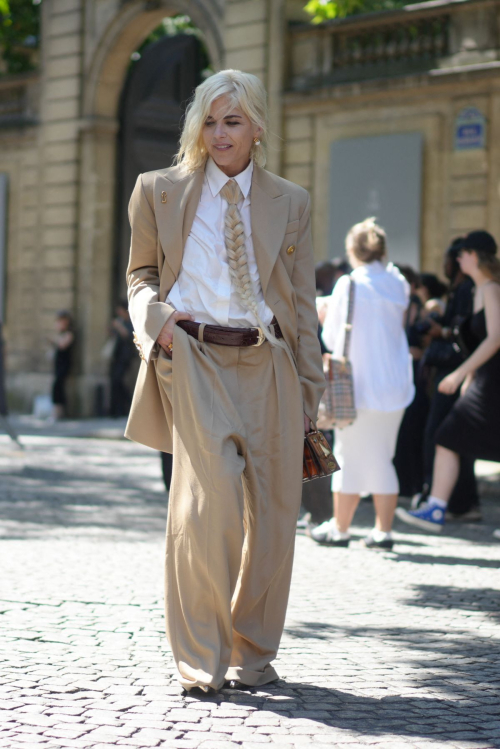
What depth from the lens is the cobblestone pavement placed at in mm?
3432

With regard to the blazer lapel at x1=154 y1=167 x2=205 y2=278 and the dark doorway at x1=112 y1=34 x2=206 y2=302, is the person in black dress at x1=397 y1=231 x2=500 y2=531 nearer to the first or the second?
the blazer lapel at x1=154 y1=167 x2=205 y2=278

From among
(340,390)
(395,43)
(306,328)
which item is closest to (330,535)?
(340,390)

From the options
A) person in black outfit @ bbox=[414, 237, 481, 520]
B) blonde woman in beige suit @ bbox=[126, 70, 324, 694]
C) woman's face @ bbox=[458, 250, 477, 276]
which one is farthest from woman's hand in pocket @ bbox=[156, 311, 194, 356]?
person in black outfit @ bbox=[414, 237, 481, 520]

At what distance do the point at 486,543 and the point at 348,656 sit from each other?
327 cm

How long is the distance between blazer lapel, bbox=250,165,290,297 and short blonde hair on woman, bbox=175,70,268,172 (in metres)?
0.12

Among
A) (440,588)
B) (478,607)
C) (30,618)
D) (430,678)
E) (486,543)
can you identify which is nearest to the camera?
(430,678)

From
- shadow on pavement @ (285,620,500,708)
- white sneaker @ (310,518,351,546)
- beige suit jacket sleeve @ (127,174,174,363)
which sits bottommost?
shadow on pavement @ (285,620,500,708)

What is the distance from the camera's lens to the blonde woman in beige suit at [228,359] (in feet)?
12.4

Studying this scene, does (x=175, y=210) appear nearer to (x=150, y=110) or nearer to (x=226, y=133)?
(x=226, y=133)

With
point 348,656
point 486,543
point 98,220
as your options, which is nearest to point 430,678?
point 348,656

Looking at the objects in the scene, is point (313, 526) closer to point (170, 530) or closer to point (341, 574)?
point (341, 574)

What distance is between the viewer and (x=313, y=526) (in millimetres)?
7613

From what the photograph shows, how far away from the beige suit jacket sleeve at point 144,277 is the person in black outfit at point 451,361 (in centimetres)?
454

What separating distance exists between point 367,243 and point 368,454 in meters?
1.25
